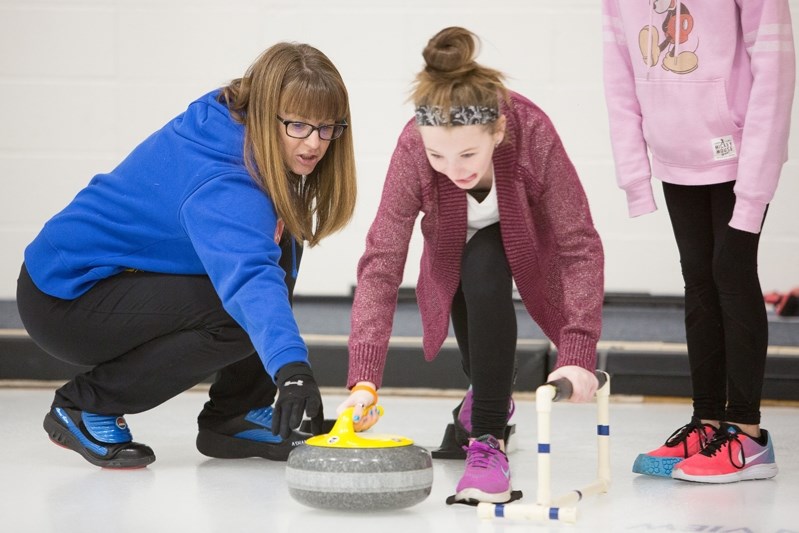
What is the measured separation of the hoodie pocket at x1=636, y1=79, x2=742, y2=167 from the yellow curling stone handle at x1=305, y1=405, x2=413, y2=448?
0.86 meters

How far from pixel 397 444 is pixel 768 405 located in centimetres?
191

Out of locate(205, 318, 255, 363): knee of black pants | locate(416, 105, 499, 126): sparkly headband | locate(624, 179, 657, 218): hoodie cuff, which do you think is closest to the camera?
locate(416, 105, 499, 126): sparkly headband

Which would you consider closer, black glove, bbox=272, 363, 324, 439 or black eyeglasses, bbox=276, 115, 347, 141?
black glove, bbox=272, 363, 324, 439

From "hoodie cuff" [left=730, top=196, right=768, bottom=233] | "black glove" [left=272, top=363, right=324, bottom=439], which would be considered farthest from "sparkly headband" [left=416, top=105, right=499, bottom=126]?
"hoodie cuff" [left=730, top=196, right=768, bottom=233]

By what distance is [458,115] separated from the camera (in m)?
1.79

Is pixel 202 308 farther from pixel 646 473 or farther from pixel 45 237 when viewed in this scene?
pixel 646 473

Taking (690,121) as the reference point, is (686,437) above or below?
below

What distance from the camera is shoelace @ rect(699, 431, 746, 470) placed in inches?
82.3

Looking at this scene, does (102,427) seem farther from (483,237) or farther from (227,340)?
(483,237)

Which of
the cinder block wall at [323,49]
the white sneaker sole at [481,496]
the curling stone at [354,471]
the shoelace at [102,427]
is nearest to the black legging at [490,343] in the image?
the white sneaker sole at [481,496]

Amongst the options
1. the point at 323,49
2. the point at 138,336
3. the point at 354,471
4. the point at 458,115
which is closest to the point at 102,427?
the point at 138,336

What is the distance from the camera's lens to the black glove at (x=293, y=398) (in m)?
1.72

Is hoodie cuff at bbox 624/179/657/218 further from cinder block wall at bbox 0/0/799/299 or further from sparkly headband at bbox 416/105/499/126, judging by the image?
cinder block wall at bbox 0/0/799/299

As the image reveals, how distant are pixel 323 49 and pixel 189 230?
1902 millimetres
